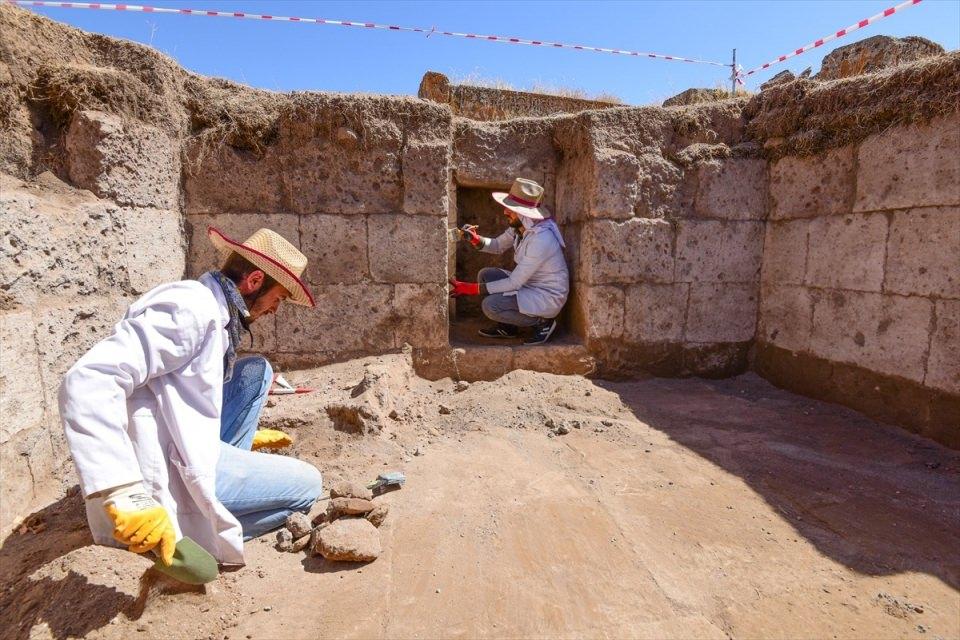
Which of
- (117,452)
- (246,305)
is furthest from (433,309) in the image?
(117,452)

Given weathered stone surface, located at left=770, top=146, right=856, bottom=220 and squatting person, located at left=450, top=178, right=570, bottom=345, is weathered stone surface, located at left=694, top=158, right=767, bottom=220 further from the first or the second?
squatting person, located at left=450, top=178, right=570, bottom=345

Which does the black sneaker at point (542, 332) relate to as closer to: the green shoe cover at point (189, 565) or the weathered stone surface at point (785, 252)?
the weathered stone surface at point (785, 252)

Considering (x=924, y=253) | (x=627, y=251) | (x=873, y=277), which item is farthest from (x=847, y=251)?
(x=627, y=251)

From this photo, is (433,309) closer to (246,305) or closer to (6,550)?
(246,305)

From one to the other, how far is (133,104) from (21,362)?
6.19 ft

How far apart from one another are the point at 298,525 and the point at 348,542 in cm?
32

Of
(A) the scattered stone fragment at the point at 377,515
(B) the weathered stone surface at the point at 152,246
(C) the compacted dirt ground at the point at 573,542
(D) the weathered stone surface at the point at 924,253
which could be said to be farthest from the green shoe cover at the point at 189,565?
(D) the weathered stone surface at the point at 924,253

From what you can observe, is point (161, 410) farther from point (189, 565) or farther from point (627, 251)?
point (627, 251)

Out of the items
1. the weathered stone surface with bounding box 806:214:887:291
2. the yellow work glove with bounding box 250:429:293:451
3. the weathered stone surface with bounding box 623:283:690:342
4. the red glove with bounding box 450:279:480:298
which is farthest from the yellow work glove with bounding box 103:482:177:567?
the weathered stone surface with bounding box 806:214:887:291

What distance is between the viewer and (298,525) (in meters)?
2.45

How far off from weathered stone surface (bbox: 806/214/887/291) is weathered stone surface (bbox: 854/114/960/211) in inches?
5.4

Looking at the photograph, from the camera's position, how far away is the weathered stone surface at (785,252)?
14.8 ft

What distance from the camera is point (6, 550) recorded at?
2252 millimetres

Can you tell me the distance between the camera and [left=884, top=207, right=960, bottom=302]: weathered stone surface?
132 inches
